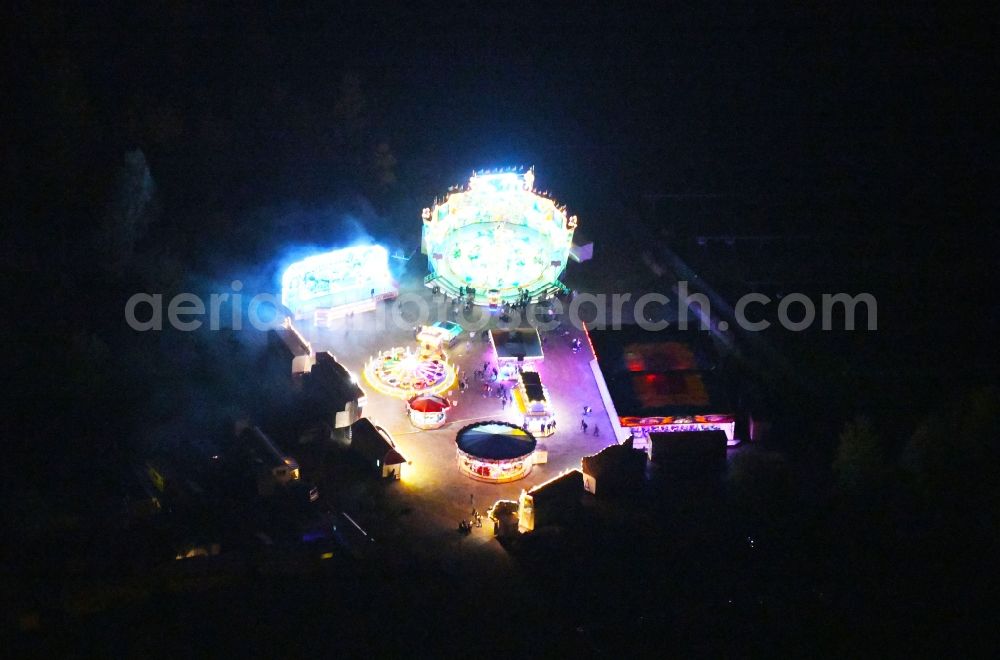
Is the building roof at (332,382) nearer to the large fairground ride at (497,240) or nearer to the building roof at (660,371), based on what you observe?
the large fairground ride at (497,240)

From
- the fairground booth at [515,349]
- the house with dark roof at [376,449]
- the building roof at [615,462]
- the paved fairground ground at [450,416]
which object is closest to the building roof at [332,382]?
the paved fairground ground at [450,416]

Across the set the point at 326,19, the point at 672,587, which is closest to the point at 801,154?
the point at 326,19

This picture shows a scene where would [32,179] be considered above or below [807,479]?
above

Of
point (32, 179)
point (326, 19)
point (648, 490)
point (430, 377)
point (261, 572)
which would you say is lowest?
point (261, 572)

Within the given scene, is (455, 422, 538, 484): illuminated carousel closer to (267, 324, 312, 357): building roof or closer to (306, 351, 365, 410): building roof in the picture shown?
(306, 351, 365, 410): building roof

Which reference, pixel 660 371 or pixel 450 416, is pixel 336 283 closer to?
pixel 450 416

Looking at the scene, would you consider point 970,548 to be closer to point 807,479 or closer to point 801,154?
point 807,479

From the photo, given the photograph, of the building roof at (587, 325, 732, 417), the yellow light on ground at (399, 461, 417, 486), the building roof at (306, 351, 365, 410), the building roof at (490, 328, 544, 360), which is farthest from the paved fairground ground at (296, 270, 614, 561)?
the building roof at (306, 351, 365, 410)
